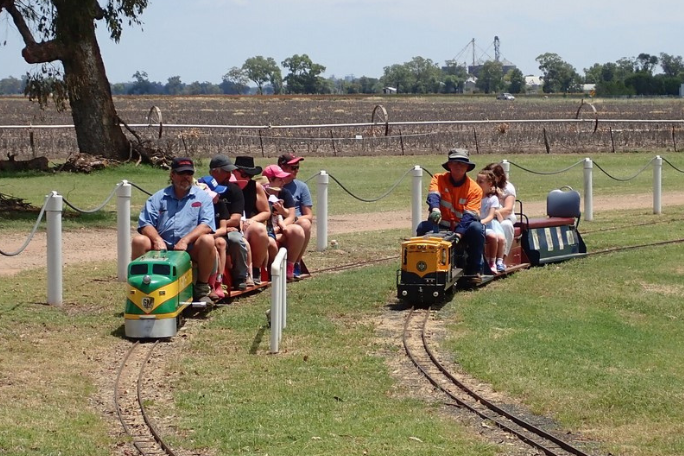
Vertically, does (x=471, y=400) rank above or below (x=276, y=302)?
below

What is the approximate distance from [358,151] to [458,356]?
102 feet

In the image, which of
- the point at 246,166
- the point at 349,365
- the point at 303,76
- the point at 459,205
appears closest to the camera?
the point at 349,365

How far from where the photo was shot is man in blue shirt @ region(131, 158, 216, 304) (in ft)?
43.7

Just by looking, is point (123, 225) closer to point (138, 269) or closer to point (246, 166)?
point (246, 166)

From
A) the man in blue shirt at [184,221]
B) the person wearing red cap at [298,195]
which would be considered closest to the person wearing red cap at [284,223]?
the person wearing red cap at [298,195]

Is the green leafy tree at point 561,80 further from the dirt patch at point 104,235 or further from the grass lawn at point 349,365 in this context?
the grass lawn at point 349,365

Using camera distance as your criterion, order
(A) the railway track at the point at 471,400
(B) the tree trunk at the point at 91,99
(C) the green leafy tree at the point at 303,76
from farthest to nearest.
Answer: (C) the green leafy tree at the point at 303,76
(B) the tree trunk at the point at 91,99
(A) the railway track at the point at 471,400

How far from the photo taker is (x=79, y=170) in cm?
3250

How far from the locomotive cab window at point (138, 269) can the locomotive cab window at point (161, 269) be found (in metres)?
0.09

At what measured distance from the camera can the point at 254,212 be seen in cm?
1520

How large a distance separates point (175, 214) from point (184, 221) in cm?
14

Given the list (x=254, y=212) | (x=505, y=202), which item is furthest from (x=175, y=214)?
(x=505, y=202)

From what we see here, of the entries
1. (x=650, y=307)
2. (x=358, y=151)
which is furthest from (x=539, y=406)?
(x=358, y=151)

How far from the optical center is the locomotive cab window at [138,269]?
12.2 meters
